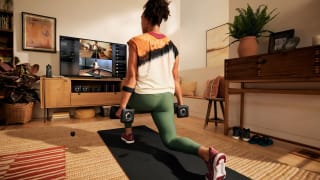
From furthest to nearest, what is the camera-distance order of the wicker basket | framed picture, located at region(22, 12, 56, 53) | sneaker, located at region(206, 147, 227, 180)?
framed picture, located at region(22, 12, 56, 53), the wicker basket, sneaker, located at region(206, 147, 227, 180)

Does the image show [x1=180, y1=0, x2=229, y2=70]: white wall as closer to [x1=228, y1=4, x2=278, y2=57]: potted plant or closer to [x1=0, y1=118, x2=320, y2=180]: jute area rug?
[x1=228, y1=4, x2=278, y2=57]: potted plant

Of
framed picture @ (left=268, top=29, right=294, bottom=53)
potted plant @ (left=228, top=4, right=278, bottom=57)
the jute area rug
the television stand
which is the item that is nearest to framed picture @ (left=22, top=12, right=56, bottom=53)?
the television stand

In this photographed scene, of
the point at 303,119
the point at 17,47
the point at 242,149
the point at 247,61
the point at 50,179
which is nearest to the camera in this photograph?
the point at 50,179

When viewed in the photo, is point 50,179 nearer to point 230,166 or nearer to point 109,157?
point 109,157

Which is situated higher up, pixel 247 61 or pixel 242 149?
pixel 247 61

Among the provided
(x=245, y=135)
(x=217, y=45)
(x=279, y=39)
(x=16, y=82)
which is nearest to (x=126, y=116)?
(x=245, y=135)

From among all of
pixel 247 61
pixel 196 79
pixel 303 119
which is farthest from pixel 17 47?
pixel 303 119

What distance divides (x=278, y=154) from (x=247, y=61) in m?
0.93

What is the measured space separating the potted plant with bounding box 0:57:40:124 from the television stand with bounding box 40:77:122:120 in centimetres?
20

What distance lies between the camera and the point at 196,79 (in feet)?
11.6

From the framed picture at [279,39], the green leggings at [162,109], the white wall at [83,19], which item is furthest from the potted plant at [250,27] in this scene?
the white wall at [83,19]

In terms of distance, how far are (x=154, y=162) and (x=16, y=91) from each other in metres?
2.58

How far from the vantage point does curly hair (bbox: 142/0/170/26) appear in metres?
1.22

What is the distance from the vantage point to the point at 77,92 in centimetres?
307
